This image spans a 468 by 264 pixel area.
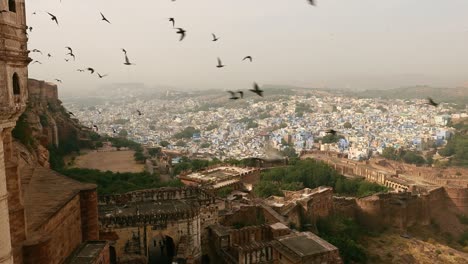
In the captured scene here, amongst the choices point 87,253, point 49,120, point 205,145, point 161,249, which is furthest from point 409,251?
point 205,145

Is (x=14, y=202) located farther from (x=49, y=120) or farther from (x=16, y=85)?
(x=49, y=120)

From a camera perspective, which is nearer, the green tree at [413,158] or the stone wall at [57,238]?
the stone wall at [57,238]

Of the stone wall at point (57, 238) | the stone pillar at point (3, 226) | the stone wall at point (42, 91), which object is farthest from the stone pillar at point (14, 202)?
the stone wall at point (42, 91)

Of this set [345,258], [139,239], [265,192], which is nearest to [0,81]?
[139,239]

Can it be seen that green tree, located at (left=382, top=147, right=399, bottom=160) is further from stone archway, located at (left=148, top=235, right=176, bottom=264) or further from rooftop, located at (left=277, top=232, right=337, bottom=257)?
rooftop, located at (left=277, top=232, right=337, bottom=257)

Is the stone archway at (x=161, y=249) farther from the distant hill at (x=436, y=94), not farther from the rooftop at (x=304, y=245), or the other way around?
the distant hill at (x=436, y=94)

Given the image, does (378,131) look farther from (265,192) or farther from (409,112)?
(265,192)
